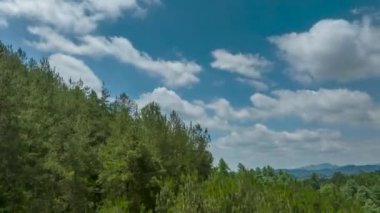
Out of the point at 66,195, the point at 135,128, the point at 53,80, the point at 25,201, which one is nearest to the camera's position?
the point at 25,201

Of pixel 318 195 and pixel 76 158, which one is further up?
pixel 76 158

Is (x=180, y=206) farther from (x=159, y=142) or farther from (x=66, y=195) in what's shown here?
(x=159, y=142)

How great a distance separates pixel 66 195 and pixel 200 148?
16452 millimetres

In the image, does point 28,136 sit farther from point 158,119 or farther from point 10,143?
point 158,119

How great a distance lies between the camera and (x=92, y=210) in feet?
117

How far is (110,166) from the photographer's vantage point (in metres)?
36.1

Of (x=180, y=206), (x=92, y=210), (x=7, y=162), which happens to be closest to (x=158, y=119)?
(x=92, y=210)

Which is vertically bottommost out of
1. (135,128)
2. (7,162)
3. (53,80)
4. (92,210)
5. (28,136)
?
(92,210)

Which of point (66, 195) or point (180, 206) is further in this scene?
point (66, 195)

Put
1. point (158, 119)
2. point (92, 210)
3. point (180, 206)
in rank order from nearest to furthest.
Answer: point (180, 206) < point (92, 210) < point (158, 119)

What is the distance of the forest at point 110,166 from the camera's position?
19062mm

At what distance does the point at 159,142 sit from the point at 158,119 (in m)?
3.46

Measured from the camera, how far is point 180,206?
54.0 feet

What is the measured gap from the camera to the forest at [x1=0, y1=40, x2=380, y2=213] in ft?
62.5
